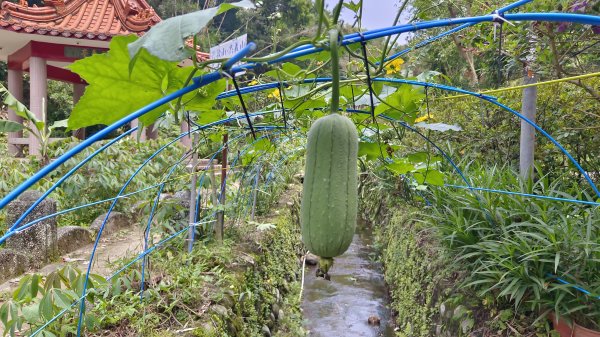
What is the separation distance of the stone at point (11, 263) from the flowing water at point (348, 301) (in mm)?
Result: 2619

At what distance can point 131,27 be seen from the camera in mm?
8141

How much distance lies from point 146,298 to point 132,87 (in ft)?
5.95

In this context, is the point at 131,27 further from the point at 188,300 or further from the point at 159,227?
the point at 188,300

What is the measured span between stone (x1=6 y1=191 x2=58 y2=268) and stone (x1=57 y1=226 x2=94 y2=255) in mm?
263

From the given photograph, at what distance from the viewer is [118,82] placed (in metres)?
0.97

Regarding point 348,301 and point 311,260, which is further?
point 311,260

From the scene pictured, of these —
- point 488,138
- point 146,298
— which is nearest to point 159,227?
point 146,298

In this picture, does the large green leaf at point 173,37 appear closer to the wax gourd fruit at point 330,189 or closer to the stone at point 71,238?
the wax gourd fruit at point 330,189

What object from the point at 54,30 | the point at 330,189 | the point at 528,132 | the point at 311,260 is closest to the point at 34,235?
the point at 311,260

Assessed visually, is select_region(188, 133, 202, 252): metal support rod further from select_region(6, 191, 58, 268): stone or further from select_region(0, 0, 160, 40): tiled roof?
select_region(0, 0, 160, 40): tiled roof

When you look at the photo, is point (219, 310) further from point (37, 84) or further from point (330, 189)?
point (37, 84)

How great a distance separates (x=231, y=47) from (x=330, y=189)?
822 mm

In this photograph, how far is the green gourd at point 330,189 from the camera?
83 centimetres

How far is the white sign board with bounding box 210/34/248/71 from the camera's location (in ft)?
4.36
